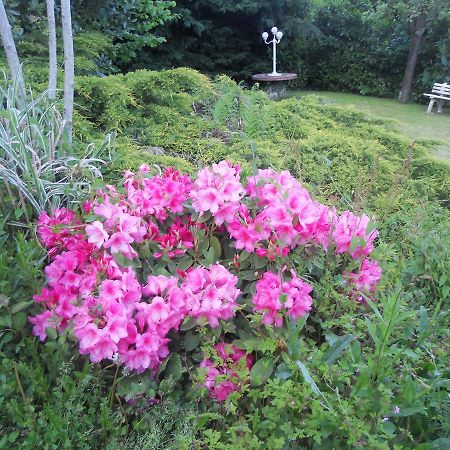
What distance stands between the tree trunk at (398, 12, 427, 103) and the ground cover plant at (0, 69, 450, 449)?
34.2 feet

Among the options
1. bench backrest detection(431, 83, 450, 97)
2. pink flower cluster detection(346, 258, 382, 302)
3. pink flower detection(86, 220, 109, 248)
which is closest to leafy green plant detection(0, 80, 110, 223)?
pink flower detection(86, 220, 109, 248)

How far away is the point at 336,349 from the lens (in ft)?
4.61

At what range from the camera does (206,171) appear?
1.74 metres

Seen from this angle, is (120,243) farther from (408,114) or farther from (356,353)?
(408,114)

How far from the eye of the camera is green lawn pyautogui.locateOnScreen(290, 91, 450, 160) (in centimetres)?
842

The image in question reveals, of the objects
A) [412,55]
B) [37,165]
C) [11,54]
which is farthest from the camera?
[412,55]

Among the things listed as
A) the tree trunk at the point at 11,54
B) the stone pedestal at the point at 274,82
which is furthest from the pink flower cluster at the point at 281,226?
the stone pedestal at the point at 274,82

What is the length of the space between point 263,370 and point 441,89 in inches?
420

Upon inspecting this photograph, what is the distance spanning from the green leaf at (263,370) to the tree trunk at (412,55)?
11231mm

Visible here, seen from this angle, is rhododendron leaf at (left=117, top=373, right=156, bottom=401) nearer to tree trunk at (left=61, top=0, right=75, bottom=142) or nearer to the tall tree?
tree trunk at (left=61, top=0, right=75, bottom=142)

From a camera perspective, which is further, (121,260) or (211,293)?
(121,260)

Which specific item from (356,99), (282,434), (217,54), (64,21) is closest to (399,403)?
(282,434)

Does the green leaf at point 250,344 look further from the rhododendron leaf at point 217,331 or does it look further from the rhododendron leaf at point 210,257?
the rhododendron leaf at point 210,257

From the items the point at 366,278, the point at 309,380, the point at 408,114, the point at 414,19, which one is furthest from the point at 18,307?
the point at 414,19
